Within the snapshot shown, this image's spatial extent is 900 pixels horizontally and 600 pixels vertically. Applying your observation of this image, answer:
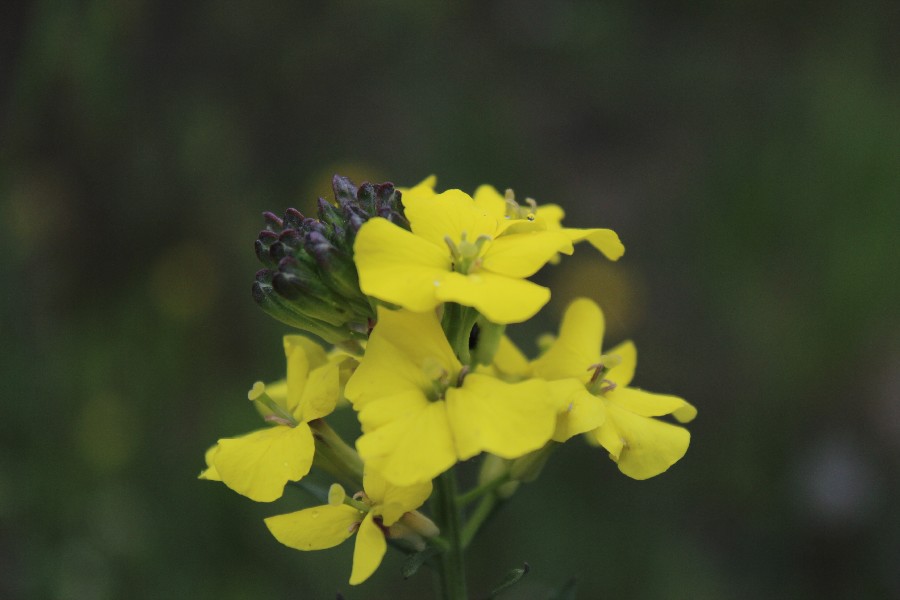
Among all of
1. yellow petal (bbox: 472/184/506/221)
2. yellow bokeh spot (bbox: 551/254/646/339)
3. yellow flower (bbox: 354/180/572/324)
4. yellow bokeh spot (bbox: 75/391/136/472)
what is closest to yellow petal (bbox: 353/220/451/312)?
yellow flower (bbox: 354/180/572/324)

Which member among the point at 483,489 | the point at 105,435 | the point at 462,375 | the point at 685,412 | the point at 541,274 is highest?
the point at 462,375

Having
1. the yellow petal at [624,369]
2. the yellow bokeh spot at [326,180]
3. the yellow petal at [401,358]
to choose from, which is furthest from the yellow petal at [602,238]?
Answer: the yellow bokeh spot at [326,180]

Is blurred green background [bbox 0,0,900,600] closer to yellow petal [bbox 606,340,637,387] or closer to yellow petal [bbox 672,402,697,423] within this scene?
yellow petal [bbox 606,340,637,387]

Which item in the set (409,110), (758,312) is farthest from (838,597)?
(409,110)

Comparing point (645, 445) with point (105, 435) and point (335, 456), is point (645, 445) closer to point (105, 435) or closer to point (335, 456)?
point (335, 456)

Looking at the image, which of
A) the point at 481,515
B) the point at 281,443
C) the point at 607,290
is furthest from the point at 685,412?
the point at 607,290

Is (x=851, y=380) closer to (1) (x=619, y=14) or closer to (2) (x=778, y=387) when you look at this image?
(2) (x=778, y=387)
